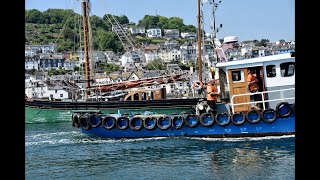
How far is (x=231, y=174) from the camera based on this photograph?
470 inches

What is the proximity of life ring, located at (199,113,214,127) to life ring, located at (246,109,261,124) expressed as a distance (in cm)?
133

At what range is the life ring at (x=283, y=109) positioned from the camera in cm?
1639

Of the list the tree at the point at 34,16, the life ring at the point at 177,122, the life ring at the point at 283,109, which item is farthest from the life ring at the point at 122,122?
the tree at the point at 34,16

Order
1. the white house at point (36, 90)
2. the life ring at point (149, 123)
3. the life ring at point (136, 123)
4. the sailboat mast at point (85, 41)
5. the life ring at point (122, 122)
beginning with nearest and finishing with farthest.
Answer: the life ring at point (149, 123)
the life ring at point (136, 123)
the life ring at point (122, 122)
the sailboat mast at point (85, 41)
the white house at point (36, 90)

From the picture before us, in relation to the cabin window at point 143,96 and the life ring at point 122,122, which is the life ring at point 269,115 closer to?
the life ring at point 122,122

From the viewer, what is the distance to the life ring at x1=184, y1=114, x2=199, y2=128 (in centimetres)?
1794

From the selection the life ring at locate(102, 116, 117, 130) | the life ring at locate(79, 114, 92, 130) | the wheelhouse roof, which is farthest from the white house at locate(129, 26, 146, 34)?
the wheelhouse roof

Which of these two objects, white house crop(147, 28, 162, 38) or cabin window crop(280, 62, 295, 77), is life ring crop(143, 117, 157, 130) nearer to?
cabin window crop(280, 62, 295, 77)

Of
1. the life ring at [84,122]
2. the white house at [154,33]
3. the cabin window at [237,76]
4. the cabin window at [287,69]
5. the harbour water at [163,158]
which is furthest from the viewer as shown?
the white house at [154,33]

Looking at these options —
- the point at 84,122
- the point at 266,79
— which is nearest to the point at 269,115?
the point at 266,79

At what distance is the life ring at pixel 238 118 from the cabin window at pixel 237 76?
123cm

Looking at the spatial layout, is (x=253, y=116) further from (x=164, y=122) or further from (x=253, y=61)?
(x=164, y=122)

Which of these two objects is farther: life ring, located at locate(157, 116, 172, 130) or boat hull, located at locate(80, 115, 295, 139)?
life ring, located at locate(157, 116, 172, 130)

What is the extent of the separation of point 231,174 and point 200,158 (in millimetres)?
2611
